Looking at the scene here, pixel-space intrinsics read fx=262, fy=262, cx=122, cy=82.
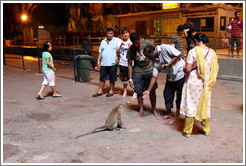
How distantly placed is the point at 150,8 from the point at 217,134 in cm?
2433

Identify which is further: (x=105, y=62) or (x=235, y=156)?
(x=105, y=62)

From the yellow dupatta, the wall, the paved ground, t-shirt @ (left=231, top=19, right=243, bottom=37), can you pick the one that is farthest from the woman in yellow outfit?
t-shirt @ (left=231, top=19, right=243, bottom=37)

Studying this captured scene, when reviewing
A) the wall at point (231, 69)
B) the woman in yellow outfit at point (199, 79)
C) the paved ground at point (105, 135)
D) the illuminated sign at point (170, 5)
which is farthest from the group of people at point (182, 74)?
the illuminated sign at point (170, 5)

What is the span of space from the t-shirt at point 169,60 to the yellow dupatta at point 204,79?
1.98ft

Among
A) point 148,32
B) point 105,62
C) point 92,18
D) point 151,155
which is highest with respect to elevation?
point 92,18

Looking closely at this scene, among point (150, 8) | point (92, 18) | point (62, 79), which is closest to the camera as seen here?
point (62, 79)

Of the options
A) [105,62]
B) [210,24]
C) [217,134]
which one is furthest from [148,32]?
[217,134]

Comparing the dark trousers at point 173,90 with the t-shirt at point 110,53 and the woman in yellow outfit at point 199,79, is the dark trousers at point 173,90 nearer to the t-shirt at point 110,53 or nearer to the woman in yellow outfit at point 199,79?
the woman in yellow outfit at point 199,79

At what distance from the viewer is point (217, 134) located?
406 centimetres

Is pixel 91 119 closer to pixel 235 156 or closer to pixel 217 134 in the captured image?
pixel 217 134

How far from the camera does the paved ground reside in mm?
3377

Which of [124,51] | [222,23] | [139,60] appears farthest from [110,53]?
[222,23]

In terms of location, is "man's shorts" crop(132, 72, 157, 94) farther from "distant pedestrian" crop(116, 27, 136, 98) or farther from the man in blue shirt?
the man in blue shirt

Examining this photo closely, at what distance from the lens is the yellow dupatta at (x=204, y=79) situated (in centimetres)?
357
